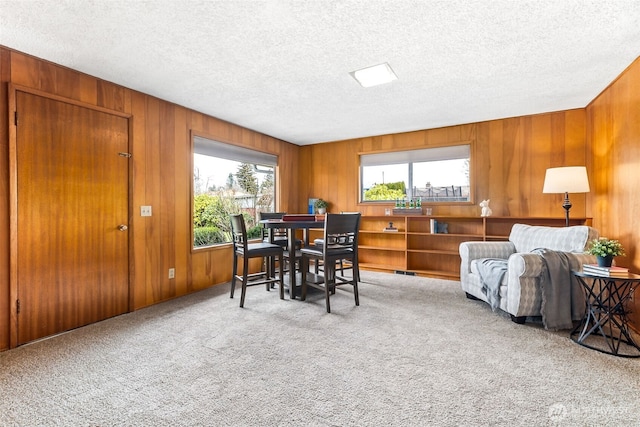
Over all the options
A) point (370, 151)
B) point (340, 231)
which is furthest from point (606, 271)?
point (370, 151)

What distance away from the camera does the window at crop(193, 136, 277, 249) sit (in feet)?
13.1

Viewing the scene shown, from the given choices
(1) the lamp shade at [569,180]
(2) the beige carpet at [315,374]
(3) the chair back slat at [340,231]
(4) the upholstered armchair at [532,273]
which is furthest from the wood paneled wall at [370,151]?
(3) the chair back slat at [340,231]

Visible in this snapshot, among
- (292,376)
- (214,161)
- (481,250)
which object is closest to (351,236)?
(481,250)

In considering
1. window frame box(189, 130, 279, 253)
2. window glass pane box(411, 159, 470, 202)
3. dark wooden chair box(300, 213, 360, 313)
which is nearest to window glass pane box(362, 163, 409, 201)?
window glass pane box(411, 159, 470, 202)

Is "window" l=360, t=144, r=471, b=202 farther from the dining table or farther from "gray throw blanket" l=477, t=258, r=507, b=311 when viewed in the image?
the dining table

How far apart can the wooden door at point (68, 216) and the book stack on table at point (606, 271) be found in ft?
13.6

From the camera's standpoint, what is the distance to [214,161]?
13.8 ft

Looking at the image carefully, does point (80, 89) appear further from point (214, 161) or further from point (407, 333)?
point (407, 333)

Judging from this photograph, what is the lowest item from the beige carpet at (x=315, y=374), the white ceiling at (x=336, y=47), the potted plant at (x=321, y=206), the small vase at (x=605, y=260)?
the beige carpet at (x=315, y=374)

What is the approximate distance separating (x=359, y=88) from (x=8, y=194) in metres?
3.16

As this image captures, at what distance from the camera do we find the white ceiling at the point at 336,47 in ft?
6.12

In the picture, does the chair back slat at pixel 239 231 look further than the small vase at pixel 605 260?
Yes

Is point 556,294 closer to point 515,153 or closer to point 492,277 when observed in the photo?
point 492,277

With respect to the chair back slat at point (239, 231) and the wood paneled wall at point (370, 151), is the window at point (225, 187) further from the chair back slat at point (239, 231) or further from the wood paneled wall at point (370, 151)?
the chair back slat at point (239, 231)
